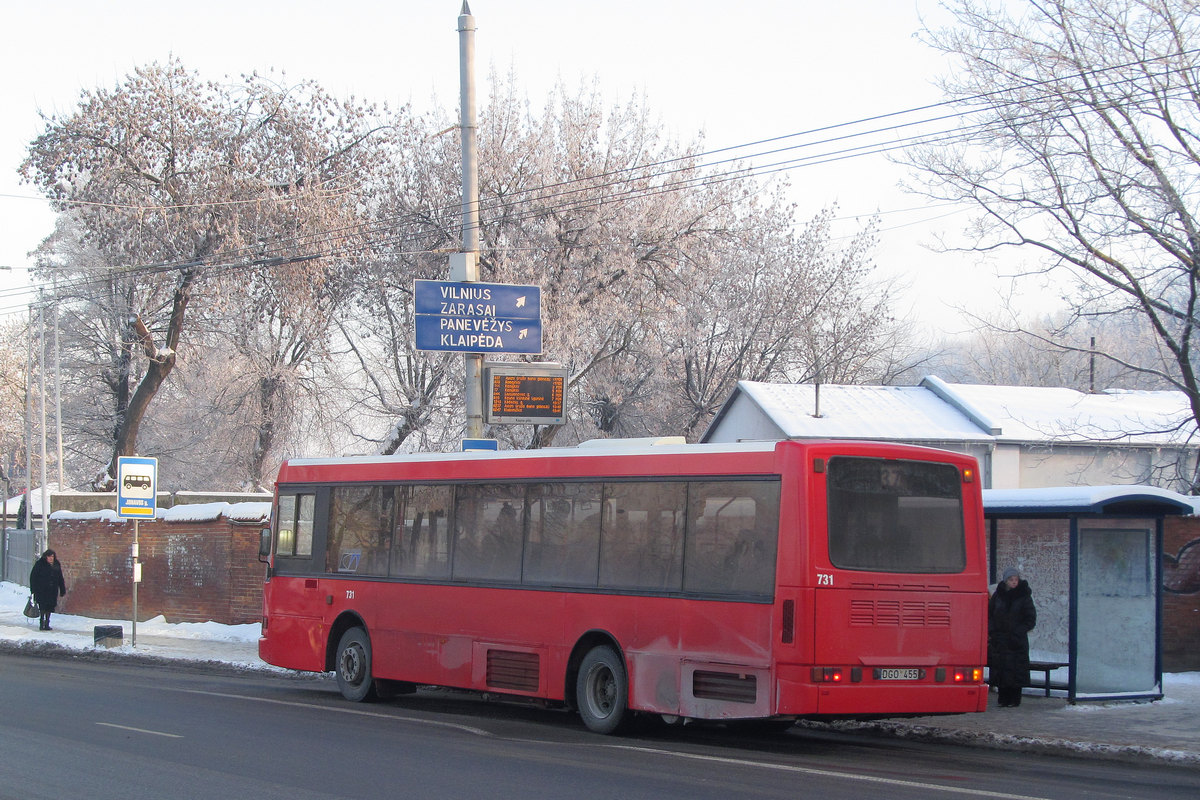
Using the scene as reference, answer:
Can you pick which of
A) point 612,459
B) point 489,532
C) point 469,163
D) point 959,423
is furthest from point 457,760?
point 959,423

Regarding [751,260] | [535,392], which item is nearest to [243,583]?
[535,392]

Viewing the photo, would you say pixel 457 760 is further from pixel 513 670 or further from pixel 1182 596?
pixel 1182 596

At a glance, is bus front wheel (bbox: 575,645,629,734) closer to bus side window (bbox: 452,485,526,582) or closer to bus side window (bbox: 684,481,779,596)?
bus side window (bbox: 684,481,779,596)

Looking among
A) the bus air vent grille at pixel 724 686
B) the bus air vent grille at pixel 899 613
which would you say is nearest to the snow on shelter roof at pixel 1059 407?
the bus air vent grille at pixel 899 613

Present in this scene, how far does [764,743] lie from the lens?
11734 mm

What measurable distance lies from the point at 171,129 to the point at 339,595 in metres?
22.8

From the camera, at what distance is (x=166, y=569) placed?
28000 mm

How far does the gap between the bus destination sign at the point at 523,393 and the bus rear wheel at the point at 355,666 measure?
5.11 m

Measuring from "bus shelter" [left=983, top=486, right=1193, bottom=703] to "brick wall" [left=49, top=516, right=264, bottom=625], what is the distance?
1634 cm

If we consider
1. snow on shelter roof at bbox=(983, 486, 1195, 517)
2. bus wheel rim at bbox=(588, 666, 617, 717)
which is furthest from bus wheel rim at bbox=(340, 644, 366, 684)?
snow on shelter roof at bbox=(983, 486, 1195, 517)

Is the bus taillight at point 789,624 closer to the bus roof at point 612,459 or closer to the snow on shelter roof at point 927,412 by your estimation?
the bus roof at point 612,459

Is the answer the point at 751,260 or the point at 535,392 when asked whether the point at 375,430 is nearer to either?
the point at 751,260

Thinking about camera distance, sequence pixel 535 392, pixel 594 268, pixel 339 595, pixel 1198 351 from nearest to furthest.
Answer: pixel 339 595, pixel 535 392, pixel 1198 351, pixel 594 268

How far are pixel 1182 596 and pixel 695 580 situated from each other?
8.63m
